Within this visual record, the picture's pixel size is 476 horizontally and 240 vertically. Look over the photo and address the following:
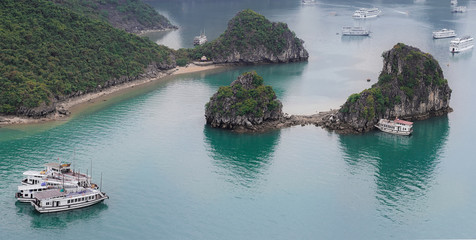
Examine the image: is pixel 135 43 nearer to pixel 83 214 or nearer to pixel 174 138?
pixel 174 138

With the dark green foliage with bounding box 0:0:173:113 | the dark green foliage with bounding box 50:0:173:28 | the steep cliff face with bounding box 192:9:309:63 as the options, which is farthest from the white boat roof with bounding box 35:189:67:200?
the dark green foliage with bounding box 50:0:173:28

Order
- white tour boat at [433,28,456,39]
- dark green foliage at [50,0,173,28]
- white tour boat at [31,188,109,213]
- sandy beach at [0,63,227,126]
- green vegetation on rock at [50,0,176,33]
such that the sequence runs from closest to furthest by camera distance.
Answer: white tour boat at [31,188,109,213] < sandy beach at [0,63,227,126] < white tour boat at [433,28,456,39] < dark green foliage at [50,0,173,28] < green vegetation on rock at [50,0,176,33]

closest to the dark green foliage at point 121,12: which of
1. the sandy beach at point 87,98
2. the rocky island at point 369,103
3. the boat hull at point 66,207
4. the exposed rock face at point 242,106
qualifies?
the sandy beach at point 87,98

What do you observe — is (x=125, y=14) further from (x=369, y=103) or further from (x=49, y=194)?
(x=49, y=194)

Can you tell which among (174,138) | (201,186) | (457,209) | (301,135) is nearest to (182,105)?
(174,138)

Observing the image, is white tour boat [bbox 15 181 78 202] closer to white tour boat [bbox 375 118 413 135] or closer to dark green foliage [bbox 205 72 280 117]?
dark green foliage [bbox 205 72 280 117]

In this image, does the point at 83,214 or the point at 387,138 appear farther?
the point at 387,138
